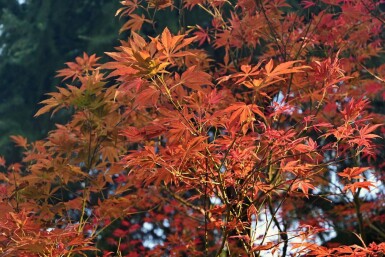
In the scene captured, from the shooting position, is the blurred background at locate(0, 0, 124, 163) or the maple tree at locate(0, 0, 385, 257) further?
the blurred background at locate(0, 0, 124, 163)

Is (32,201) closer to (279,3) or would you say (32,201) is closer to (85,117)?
→ (85,117)

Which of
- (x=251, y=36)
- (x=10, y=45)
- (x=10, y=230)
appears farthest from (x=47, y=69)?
(x=10, y=230)

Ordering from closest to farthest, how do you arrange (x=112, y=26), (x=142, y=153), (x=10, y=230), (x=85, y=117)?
(x=142, y=153) < (x=10, y=230) < (x=85, y=117) < (x=112, y=26)

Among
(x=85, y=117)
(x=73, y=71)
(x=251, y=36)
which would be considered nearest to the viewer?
(x=85, y=117)

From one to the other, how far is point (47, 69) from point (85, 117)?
4.71 meters

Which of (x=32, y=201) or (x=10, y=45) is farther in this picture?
(x=10, y=45)

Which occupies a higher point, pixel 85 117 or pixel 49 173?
pixel 85 117

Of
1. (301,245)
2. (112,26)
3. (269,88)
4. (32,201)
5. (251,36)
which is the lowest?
(301,245)

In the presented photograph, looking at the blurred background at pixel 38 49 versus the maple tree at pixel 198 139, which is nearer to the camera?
the maple tree at pixel 198 139

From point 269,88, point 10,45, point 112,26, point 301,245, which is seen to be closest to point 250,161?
point 301,245

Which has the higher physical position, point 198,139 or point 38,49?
point 38,49

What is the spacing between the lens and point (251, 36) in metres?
3.98

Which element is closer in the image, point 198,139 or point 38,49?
point 198,139

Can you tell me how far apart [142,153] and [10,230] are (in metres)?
0.71
